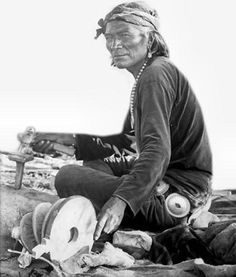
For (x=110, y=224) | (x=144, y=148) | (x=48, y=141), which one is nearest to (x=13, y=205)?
(x=48, y=141)

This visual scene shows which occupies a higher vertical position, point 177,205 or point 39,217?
point 177,205

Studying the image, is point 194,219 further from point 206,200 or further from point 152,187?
point 152,187

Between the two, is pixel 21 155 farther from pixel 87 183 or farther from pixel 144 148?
pixel 144 148

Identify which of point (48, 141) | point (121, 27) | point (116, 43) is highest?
point (121, 27)

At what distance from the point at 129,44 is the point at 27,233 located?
153cm

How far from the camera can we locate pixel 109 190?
3949mm

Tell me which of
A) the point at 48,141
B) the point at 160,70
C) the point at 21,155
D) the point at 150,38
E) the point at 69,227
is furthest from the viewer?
the point at 48,141

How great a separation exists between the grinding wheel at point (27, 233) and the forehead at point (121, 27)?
4.81 ft

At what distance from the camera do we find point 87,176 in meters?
4.11

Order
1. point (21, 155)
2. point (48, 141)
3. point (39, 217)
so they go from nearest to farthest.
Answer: point (39, 217)
point (21, 155)
point (48, 141)

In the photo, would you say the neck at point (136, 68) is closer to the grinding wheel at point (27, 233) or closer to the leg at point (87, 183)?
the leg at point (87, 183)

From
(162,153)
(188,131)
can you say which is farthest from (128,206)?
(188,131)

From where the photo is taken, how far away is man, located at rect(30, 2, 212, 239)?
154 inches

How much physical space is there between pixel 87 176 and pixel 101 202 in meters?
0.29
